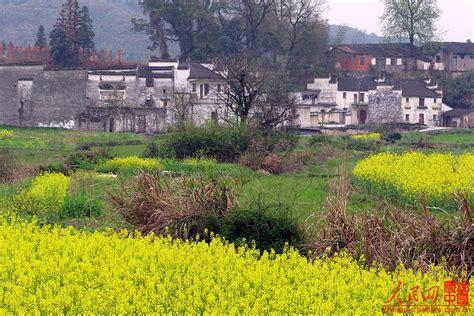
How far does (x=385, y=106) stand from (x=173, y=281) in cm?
5504

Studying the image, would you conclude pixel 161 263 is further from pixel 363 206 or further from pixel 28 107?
pixel 28 107

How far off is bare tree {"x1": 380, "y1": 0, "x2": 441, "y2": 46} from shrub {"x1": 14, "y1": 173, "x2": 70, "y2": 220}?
202 feet

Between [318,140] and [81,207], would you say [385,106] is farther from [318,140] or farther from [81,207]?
[81,207]

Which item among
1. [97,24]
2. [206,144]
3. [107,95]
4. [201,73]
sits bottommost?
[206,144]

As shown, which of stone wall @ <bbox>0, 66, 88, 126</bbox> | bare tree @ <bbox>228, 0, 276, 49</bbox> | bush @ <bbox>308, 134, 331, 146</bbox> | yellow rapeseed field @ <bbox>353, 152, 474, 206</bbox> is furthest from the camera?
bare tree @ <bbox>228, 0, 276, 49</bbox>

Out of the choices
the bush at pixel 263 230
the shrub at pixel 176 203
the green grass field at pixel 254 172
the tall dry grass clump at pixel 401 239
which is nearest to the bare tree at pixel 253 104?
the green grass field at pixel 254 172

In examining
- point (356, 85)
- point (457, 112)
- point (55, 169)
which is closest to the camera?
point (55, 169)

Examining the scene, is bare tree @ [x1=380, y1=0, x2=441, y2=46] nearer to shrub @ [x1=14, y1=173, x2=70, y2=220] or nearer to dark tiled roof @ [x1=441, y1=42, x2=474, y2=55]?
dark tiled roof @ [x1=441, y1=42, x2=474, y2=55]

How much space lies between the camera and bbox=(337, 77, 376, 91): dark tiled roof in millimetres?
64500

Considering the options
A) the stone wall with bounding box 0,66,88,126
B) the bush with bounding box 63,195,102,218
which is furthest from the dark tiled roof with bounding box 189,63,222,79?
the bush with bounding box 63,195,102,218

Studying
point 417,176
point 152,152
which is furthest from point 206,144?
point 417,176

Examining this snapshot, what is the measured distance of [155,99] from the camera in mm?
55156

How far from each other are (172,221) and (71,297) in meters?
5.09

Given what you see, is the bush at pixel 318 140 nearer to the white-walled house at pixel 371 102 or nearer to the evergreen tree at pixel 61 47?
the white-walled house at pixel 371 102
